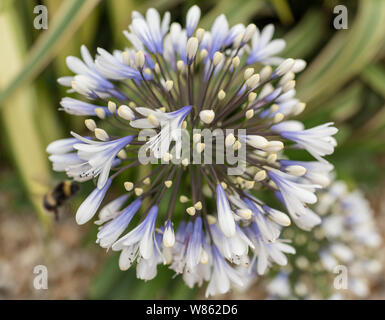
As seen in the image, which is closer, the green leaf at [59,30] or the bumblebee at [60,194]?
the bumblebee at [60,194]

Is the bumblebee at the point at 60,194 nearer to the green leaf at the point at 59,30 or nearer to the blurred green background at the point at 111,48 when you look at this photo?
the blurred green background at the point at 111,48

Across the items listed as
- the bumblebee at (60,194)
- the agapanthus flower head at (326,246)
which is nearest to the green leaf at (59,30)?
the bumblebee at (60,194)

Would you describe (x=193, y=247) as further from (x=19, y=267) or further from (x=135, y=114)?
(x=19, y=267)

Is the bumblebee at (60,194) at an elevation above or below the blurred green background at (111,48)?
below

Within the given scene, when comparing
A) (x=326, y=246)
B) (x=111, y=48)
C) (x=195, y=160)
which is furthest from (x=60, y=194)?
(x=111, y=48)

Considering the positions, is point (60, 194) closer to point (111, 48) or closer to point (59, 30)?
point (59, 30)

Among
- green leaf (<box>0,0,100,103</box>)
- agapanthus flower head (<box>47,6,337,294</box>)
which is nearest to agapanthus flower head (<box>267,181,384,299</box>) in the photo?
agapanthus flower head (<box>47,6,337,294</box>)

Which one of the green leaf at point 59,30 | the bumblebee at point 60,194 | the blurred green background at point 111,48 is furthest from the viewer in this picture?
the blurred green background at point 111,48

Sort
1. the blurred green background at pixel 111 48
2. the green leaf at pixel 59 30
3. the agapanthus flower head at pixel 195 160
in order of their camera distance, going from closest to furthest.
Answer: the agapanthus flower head at pixel 195 160
the green leaf at pixel 59 30
the blurred green background at pixel 111 48
